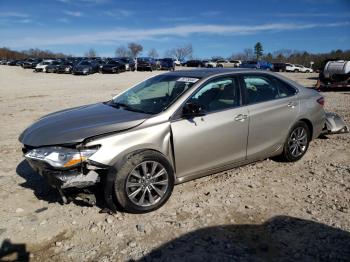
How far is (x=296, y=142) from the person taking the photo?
5785mm

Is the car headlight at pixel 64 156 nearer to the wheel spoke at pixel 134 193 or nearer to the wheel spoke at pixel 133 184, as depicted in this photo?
the wheel spoke at pixel 133 184

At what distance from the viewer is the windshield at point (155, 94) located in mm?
4562

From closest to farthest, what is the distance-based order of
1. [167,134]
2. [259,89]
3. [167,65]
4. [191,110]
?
1. [167,134]
2. [191,110]
3. [259,89]
4. [167,65]

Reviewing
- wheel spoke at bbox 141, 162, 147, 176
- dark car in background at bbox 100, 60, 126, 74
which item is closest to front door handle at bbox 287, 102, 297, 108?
wheel spoke at bbox 141, 162, 147, 176

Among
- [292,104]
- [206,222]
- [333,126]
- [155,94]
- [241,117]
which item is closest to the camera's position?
[206,222]

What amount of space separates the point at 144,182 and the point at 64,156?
0.96m

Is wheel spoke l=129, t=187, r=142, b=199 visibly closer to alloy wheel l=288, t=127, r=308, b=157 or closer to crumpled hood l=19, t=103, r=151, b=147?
crumpled hood l=19, t=103, r=151, b=147

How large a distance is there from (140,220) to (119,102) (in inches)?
77.4

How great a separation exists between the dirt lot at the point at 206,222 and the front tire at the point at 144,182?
0.15m

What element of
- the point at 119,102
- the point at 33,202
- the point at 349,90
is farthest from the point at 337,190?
the point at 349,90

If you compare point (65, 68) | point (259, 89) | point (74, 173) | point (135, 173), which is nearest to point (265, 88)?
point (259, 89)

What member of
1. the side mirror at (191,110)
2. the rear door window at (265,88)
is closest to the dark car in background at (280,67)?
the rear door window at (265,88)

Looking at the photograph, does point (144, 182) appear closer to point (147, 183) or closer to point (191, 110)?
point (147, 183)

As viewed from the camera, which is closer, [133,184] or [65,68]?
[133,184]
